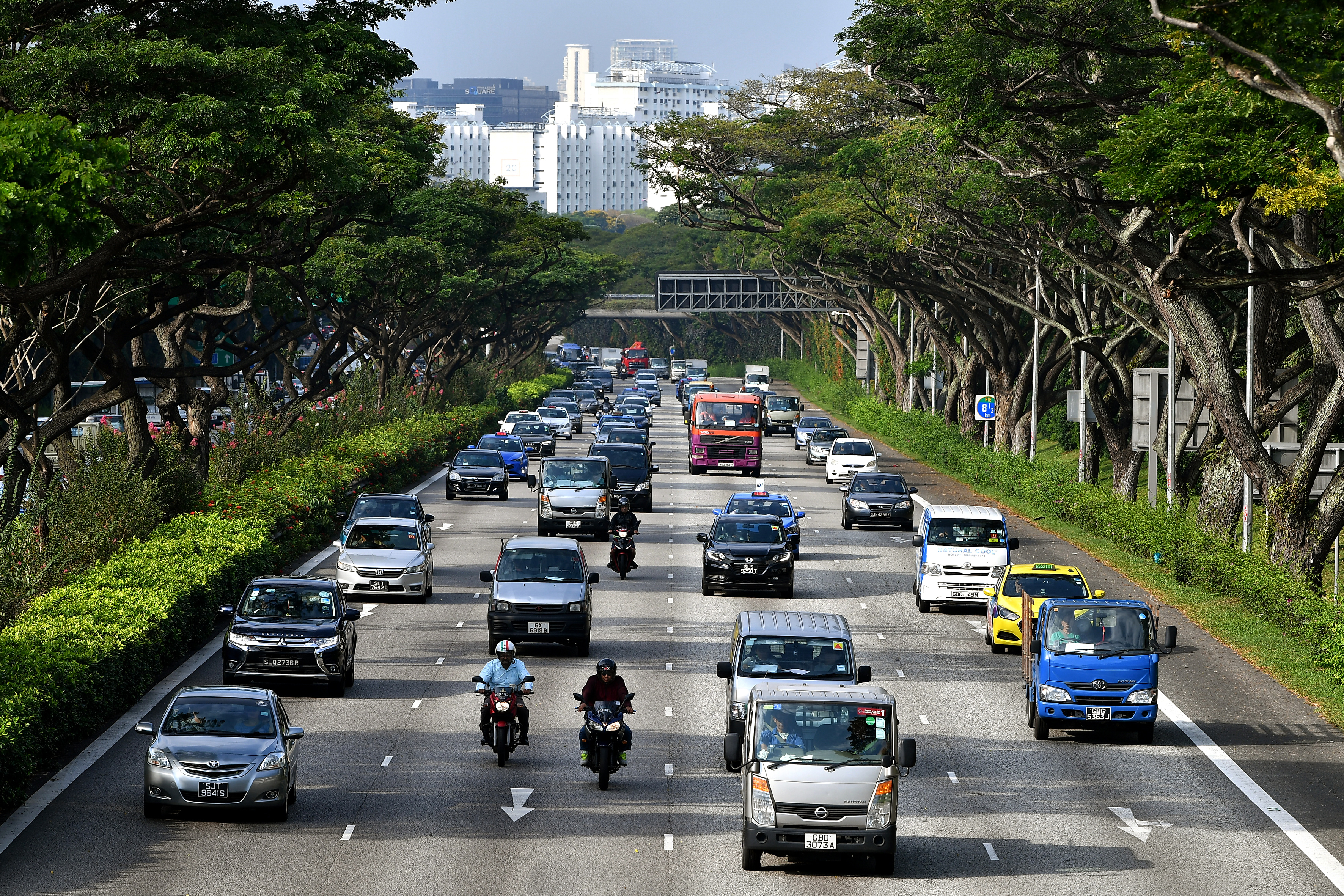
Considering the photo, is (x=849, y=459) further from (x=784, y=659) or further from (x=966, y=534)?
(x=784, y=659)

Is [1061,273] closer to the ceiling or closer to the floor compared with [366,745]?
closer to the ceiling

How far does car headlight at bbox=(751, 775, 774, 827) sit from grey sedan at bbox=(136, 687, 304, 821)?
4.89 metres

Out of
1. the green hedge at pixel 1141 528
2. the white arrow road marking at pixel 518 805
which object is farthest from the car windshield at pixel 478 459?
the white arrow road marking at pixel 518 805

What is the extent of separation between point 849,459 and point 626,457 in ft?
43.1

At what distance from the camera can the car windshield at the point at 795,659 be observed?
20938mm

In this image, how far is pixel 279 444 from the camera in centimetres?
4638

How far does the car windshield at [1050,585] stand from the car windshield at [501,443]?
34.8 metres

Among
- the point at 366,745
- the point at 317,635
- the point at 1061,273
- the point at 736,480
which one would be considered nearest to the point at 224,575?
the point at 317,635

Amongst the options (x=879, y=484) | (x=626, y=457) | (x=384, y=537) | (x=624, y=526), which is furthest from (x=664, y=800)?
(x=626, y=457)

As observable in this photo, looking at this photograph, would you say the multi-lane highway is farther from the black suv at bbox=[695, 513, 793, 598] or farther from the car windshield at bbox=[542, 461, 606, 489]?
the car windshield at bbox=[542, 461, 606, 489]

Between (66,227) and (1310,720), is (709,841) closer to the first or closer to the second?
(66,227)

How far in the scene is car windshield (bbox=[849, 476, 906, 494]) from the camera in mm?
47469

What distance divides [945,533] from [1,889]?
21747 millimetres

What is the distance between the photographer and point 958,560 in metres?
33.1
